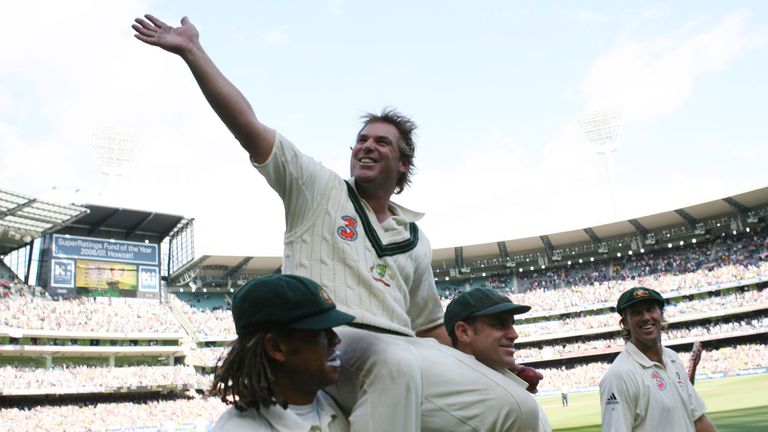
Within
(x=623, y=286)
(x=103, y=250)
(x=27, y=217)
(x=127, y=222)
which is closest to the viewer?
(x=27, y=217)

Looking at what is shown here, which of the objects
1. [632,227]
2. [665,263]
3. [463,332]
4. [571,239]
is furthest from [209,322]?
[463,332]

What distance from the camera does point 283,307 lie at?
2.25 meters

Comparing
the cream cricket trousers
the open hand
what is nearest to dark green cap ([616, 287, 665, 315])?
the cream cricket trousers

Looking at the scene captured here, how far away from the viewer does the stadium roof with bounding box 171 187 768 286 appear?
157ft

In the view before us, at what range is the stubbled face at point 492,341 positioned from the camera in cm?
310

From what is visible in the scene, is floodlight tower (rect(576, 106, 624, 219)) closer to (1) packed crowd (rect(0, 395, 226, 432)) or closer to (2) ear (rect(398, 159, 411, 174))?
(1) packed crowd (rect(0, 395, 226, 432))

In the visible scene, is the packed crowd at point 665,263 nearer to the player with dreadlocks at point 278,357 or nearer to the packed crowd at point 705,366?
the packed crowd at point 705,366

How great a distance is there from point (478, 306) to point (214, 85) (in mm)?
1520

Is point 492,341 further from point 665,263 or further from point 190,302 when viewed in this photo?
point 190,302

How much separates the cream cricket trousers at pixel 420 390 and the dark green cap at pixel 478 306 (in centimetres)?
27

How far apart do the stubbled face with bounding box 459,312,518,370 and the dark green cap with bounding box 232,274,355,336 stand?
100 cm

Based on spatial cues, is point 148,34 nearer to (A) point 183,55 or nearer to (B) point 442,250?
(A) point 183,55

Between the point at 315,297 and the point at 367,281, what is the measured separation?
1.66ft

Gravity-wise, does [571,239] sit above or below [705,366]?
above
